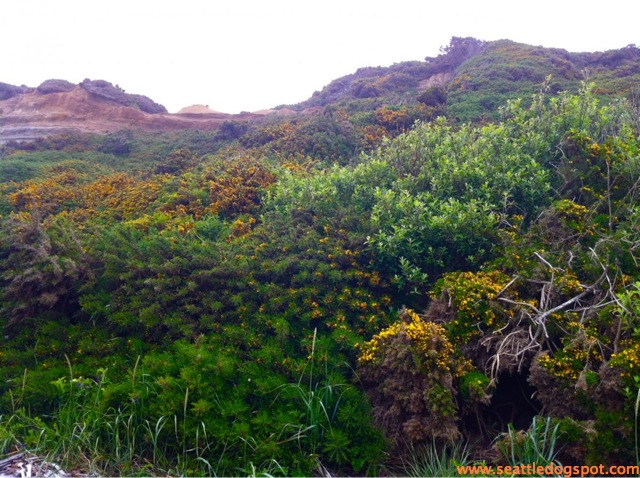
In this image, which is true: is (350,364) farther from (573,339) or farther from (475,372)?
(573,339)

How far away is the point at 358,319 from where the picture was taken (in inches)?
189

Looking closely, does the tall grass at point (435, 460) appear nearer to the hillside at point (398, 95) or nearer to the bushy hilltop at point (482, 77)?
the hillside at point (398, 95)

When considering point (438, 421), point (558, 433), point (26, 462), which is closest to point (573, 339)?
point (558, 433)

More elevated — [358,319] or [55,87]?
[55,87]

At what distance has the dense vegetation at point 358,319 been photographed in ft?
11.5

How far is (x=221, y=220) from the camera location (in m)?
7.66

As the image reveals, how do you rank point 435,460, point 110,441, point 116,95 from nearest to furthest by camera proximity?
point 435,460, point 110,441, point 116,95

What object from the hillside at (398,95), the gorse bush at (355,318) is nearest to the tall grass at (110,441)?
the gorse bush at (355,318)

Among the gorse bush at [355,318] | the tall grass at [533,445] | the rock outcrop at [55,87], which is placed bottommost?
the tall grass at [533,445]

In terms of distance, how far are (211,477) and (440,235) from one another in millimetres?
3296

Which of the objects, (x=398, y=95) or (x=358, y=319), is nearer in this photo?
(x=358, y=319)

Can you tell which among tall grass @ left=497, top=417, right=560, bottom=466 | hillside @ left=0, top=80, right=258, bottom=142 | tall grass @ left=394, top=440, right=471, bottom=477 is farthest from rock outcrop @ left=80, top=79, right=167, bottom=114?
tall grass @ left=497, top=417, right=560, bottom=466

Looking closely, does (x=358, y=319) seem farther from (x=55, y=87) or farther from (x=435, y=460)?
(x=55, y=87)

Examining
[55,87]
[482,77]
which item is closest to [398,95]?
[482,77]
